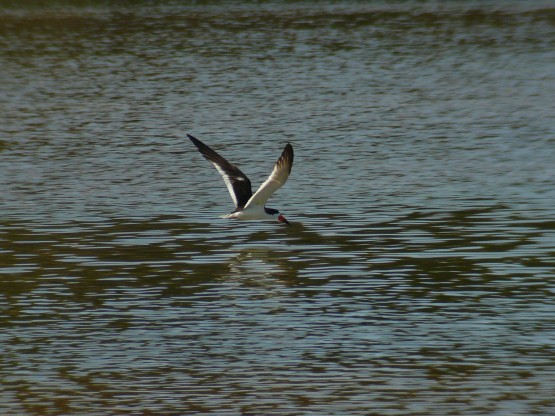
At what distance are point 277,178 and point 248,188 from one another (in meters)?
1.27

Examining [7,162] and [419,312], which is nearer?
[419,312]

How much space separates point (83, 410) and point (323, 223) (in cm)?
939

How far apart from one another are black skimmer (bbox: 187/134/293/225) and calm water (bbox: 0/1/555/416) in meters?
0.40

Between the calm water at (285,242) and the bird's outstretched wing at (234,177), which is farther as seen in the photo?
the bird's outstretched wing at (234,177)

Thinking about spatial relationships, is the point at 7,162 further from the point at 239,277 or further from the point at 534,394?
the point at 534,394

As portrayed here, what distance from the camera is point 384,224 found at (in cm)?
2156

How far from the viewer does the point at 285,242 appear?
2061cm

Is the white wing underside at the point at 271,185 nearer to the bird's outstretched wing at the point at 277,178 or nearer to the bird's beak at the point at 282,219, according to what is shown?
the bird's outstretched wing at the point at 277,178

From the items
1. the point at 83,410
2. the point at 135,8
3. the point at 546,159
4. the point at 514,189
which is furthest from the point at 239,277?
the point at 135,8

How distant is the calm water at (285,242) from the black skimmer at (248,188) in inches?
15.7

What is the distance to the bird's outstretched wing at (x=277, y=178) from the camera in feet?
64.1

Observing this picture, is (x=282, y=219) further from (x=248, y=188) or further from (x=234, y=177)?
(x=234, y=177)

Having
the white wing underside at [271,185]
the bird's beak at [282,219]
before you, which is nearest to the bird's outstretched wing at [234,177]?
the white wing underside at [271,185]

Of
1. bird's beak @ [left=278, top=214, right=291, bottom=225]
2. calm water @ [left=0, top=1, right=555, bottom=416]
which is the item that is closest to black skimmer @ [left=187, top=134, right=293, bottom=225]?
bird's beak @ [left=278, top=214, right=291, bottom=225]
